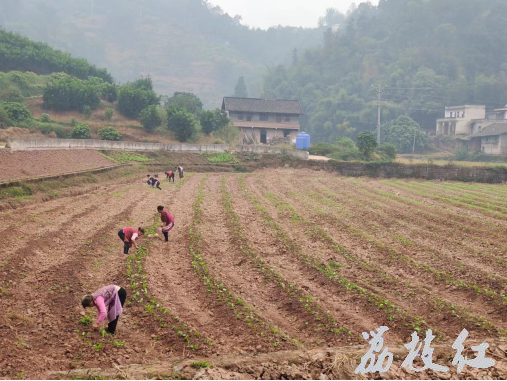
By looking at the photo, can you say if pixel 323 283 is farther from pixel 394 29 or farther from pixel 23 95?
pixel 394 29

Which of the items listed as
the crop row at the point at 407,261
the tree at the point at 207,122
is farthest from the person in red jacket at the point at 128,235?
the tree at the point at 207,122

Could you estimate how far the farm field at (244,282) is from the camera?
8625 mm

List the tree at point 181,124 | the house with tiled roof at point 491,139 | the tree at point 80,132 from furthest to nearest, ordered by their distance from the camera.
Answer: the house with tiled roof at point 491,139 → the tree at point 181,124 → the tree at point 80,132

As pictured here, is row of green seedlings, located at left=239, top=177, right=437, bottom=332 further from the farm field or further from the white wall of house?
the white wall of house

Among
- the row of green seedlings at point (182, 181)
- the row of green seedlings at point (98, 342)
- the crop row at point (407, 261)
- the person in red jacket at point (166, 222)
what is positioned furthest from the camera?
the row of green seedlings at point (182, 181)

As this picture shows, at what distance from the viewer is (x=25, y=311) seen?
9.73 metres

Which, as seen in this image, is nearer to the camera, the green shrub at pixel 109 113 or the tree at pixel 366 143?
the tree at pixel 366 143

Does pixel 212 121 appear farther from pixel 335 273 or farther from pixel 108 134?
pixel 335 273

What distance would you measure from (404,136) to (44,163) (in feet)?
170

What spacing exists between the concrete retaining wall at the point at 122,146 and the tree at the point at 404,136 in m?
25.4

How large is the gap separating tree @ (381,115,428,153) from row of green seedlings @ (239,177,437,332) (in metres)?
49.1

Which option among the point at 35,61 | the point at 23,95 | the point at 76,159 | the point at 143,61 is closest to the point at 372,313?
the point at 76,159

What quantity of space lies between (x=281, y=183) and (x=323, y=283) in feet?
74.5

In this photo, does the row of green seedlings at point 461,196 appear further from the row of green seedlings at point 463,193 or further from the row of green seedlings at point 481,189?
the row of green seedlings at point 481,189
